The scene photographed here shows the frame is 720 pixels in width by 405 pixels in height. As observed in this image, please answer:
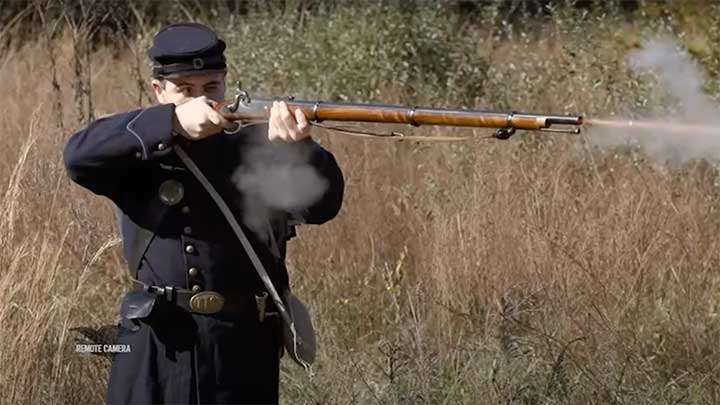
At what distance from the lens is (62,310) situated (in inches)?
226

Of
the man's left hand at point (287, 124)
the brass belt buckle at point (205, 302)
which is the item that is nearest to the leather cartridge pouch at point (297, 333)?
the brass belt buckle at point (205, 302)

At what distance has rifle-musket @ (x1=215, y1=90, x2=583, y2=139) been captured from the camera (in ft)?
11.7

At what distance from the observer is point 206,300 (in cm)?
378

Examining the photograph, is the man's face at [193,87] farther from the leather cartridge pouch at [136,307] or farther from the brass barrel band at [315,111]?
the leather cartridge pouch at [136,307]

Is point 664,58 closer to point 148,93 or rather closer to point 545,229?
point 545,229

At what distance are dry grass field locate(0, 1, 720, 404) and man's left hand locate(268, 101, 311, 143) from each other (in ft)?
6.31

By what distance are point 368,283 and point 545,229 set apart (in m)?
0.91

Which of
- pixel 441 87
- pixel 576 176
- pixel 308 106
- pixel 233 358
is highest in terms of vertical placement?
pixel 308 106

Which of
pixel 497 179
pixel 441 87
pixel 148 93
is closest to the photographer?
pixel 497 179

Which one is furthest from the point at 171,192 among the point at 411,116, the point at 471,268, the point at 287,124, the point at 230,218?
the point at 471,268

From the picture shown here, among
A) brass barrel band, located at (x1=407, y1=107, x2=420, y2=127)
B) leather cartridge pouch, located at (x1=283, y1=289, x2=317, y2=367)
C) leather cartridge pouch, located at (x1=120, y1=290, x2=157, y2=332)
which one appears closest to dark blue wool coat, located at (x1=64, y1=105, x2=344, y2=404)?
leather cartridge pouch, located at (x1=120, y1=290, x2=157, y2=332)

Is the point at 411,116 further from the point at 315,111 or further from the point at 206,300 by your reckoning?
the point at 206,300

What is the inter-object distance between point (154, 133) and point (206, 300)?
48cm

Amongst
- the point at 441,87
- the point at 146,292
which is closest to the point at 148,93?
the point at 441,87
